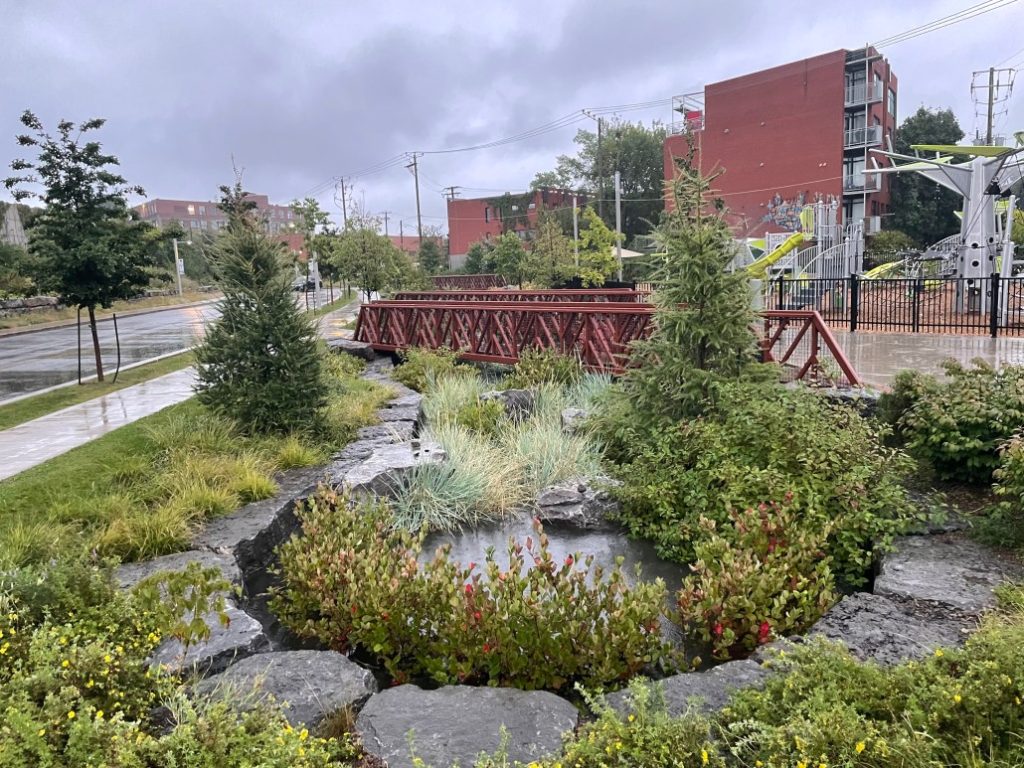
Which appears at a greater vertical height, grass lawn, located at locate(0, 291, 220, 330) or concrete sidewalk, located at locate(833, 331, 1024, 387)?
grass lawn, located at locate(0, 291, 220, 330)

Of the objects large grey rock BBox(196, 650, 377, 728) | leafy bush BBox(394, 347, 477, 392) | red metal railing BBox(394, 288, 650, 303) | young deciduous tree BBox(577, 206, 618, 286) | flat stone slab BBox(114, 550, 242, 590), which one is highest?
young deciduous tree BBox(577, 206, 618, 286)

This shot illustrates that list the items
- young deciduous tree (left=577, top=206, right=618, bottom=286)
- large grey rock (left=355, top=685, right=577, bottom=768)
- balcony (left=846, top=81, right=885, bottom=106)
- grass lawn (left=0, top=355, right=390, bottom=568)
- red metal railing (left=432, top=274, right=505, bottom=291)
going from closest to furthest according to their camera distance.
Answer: large grey rock (left=355, top=685, right=577, bottom=768)
grass lawn (left=0, top=355, right=390, bottom=568)
young deciduous tree (left=577, top=206, right=618, bottom=286)
balcony (left=846, top=81, right=885, bottom=106)
red metal railing (left=432, top=274, right=505, bottom=291)

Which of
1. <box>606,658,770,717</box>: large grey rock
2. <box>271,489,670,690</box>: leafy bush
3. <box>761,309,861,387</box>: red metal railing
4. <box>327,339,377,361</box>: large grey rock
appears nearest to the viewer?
<box>606,658,770,717</box>: large grey rock

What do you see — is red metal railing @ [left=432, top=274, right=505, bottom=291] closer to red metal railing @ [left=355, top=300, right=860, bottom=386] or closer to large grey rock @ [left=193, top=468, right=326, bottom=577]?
red metal railing @ [left=355, top=300, right=860, bottom=386]

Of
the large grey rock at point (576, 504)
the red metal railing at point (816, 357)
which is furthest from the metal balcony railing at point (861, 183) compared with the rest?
the large grey rock at point (576, 504)

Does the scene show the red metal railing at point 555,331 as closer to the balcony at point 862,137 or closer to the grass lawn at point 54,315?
the grass lawn at point 54,315

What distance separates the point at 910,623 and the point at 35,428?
956cm

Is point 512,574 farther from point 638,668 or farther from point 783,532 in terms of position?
point 783,532

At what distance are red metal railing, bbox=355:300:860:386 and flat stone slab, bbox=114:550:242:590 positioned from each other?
468 cm

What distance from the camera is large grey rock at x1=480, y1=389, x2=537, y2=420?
9.14 meters

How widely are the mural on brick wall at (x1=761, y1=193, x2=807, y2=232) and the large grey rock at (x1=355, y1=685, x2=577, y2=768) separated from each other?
130 feet

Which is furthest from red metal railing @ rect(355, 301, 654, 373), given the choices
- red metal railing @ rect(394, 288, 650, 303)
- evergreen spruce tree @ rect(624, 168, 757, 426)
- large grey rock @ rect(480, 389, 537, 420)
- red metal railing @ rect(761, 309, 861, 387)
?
red metal railing @ rect(394, 288, 650, 303)

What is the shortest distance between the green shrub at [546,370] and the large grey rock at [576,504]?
343 cm

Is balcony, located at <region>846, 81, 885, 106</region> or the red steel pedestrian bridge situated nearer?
the red steel pedestrian bridge
